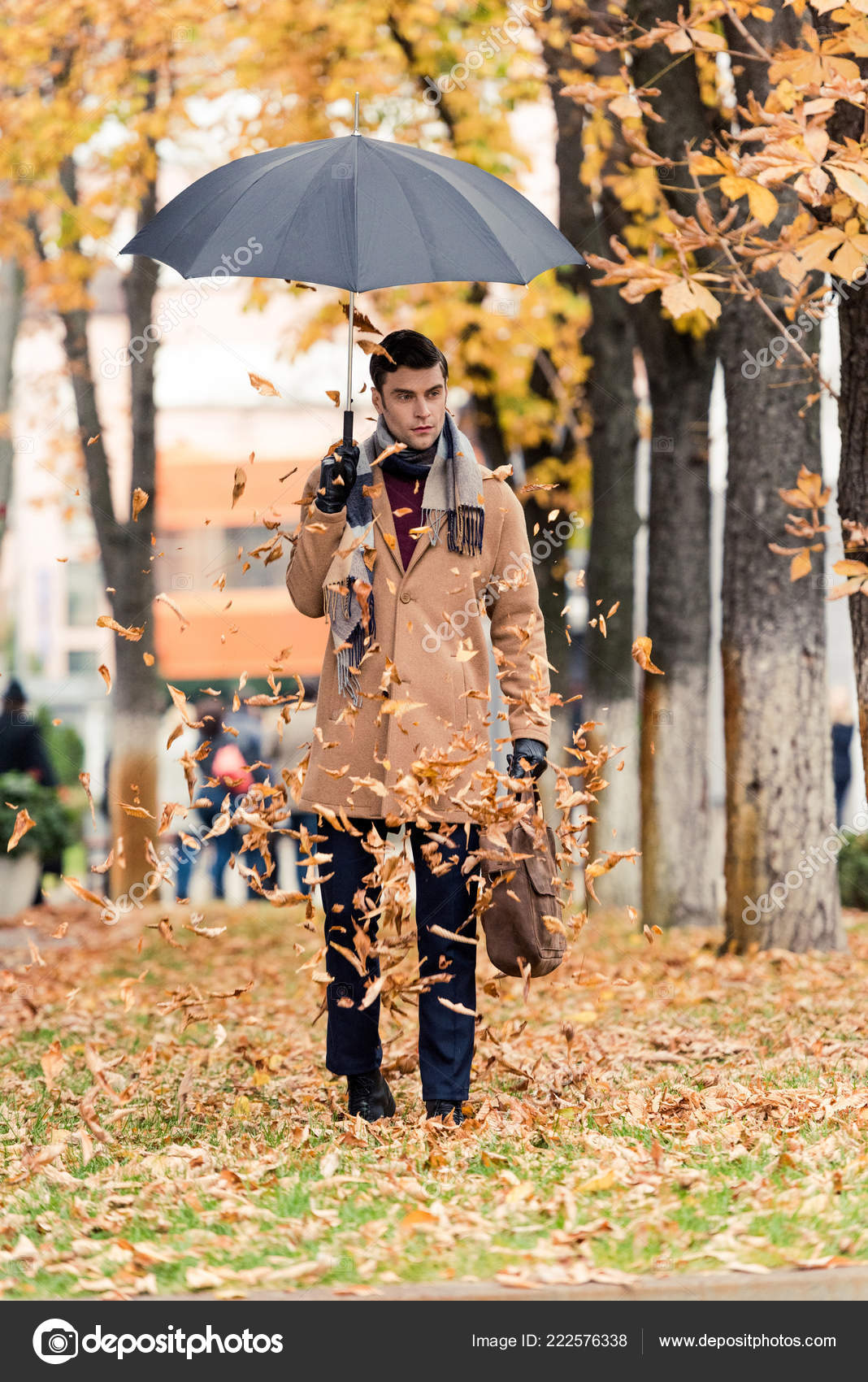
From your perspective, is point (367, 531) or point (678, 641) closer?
point (367, 531)

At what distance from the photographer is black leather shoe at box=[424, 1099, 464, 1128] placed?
449cm

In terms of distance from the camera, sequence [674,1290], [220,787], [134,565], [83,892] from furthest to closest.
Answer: [220,787], [134,565], [83,892], [674,1290]

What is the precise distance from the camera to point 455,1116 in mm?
4520

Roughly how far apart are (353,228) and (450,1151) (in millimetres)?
2446

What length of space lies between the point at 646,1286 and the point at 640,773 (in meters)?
6.98

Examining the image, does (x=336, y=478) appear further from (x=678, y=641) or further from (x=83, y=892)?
(x=678, y=641)

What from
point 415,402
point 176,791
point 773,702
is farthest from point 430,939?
point 176,791

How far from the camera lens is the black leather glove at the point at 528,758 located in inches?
175

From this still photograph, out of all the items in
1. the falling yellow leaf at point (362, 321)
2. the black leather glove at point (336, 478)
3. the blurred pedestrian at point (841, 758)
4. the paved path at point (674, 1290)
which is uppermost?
the falling yellow leaf at point (362, 321)

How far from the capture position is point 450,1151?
4.18 m

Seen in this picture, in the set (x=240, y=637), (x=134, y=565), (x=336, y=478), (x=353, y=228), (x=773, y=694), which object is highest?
(x=240, y=637)

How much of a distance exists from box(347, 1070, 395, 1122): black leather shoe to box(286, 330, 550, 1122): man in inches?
5.3

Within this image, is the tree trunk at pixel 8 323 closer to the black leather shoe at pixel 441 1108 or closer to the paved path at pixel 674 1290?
the black leather shoe at pixel 441 1108
